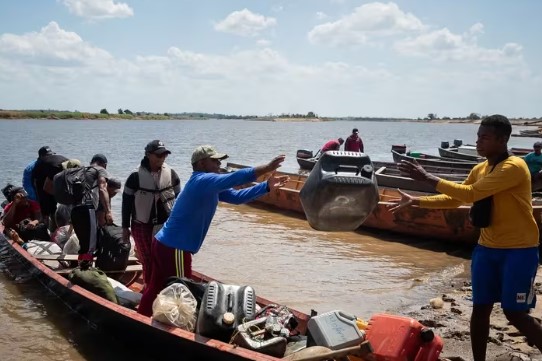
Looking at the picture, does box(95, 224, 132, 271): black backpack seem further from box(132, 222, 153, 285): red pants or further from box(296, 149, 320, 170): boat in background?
box(296, 149, 320, 170): boat in background

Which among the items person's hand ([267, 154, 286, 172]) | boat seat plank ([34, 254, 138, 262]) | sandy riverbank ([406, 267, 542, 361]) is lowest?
sandy riverbank ([406, 267, 542, 361])

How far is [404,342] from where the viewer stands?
3598mm

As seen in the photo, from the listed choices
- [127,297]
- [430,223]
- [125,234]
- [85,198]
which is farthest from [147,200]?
[430,223]

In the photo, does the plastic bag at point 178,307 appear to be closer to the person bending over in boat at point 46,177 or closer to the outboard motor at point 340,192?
the outboard motor at point 340,192

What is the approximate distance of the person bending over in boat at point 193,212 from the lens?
4324mm

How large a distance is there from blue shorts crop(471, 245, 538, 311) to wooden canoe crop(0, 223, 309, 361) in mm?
1579

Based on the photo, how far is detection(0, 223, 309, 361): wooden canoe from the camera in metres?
4.04

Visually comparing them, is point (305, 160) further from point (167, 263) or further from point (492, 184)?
point (492, 184)

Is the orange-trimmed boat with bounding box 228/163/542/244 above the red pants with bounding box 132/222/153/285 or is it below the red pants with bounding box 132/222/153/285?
below

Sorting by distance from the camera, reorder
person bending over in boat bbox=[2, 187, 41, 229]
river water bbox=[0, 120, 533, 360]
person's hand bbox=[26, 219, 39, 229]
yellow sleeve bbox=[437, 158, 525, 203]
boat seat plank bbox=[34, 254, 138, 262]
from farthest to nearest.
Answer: person bending over in boat bbox=[2, 187, 41, 229] < person's hand bbox=[26, 219, 39, 229] < boat seat plank bbox=[34, 254, 138, 262] < river water bbox=[0, 120, 533, 360] < yellow sleeve bbox=[437, 158, 525, 203]

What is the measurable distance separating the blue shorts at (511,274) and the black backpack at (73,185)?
4589 mm

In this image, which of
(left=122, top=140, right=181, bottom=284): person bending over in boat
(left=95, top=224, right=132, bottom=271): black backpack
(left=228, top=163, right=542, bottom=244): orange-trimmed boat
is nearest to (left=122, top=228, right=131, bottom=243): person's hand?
(left=95, top=224, right=132, bottom=271): black backpack

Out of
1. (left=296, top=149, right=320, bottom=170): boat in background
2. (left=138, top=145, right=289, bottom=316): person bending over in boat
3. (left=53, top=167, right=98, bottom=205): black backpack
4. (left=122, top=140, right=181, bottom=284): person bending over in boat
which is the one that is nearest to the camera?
(left=138, top=145, right=289, bottom=316): person bending over in boat

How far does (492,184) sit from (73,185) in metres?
4.77
